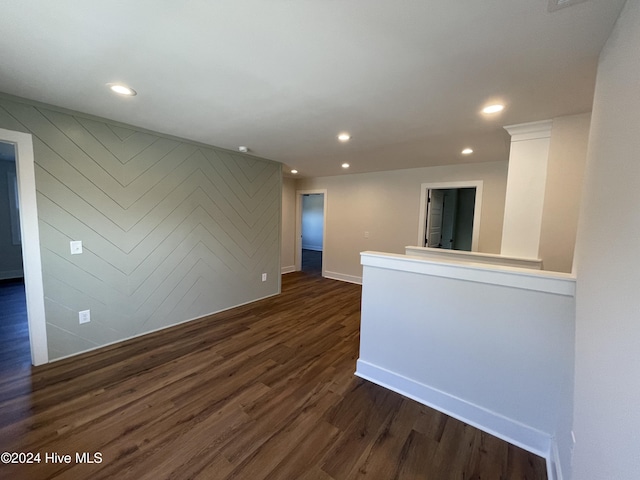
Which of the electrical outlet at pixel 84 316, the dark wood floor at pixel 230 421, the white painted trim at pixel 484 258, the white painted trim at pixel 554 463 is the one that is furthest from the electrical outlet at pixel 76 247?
the white painted trim at pixel 554 463

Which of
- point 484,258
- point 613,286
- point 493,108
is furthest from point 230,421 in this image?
point 493,108

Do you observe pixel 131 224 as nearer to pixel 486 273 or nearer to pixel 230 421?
pixel 230 421

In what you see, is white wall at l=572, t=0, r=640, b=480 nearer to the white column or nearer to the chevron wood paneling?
the white column

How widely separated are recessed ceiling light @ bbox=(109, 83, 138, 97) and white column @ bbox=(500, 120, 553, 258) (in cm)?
332

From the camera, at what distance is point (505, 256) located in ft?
8.14

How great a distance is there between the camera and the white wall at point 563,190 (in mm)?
2141

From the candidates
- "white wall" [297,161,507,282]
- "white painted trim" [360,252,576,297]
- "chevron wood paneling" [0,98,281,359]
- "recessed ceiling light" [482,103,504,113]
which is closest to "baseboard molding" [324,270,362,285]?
"white wall" [297,161,507,282]

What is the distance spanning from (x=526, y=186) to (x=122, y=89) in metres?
3.55

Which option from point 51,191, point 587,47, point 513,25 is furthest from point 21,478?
point 587,47

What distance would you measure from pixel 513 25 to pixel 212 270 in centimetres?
379

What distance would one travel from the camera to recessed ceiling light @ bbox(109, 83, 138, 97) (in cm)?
184

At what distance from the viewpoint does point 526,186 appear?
2428 mm

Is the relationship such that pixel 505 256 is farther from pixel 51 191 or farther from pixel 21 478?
pixel 51 191

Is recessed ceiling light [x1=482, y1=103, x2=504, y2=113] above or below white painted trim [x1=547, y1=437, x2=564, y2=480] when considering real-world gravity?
above
